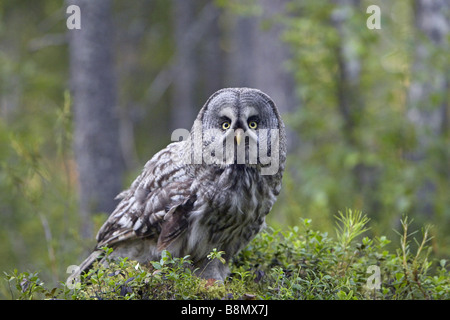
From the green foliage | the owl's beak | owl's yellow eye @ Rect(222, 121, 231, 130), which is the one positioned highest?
owl's yellow eye @ Rect(222, 121, 231, 130)

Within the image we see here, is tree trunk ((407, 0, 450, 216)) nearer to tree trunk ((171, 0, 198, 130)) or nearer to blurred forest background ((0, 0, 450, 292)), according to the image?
blurred forest background ((0, 0, 450, 292))

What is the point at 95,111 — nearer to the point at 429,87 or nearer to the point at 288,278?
the point at 429,87

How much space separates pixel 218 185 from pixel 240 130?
1.42 ft

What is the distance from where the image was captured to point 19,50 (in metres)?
16.0

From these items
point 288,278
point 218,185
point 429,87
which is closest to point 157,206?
point 218,185

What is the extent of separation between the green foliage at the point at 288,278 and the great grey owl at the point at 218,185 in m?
0.28

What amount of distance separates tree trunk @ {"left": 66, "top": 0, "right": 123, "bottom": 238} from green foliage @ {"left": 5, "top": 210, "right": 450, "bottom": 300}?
14.9 feet

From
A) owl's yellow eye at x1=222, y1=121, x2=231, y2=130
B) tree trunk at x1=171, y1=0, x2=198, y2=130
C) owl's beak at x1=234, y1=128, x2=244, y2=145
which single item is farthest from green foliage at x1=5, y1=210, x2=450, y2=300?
tree trunk at x1=171, y1=0, x2=198, y2=130

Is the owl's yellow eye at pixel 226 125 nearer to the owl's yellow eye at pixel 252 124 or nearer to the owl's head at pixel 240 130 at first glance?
the owl's head at pixel 240 130

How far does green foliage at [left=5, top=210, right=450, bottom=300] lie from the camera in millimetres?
3320

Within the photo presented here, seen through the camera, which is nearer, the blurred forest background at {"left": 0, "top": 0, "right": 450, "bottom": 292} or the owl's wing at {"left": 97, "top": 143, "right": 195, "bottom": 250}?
the owl's wing at {"left": 97, "top": 143, "right": 195, "bottom": 250}

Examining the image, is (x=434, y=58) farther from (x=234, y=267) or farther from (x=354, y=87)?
(x=234, y=267)

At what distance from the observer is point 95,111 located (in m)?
8.45
